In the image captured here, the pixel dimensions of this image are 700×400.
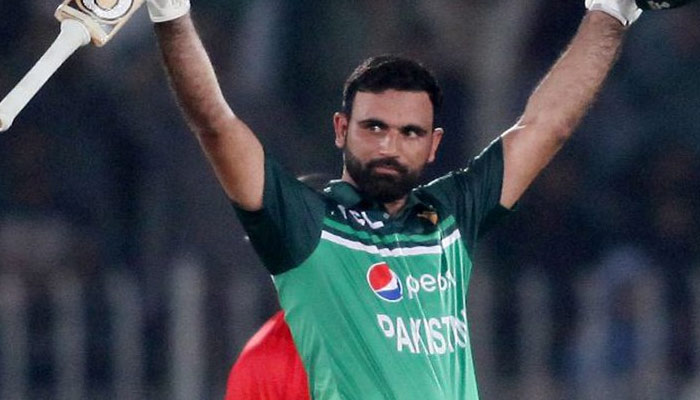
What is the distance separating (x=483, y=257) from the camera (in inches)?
334

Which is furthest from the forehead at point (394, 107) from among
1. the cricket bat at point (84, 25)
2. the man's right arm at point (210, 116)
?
the cricket bat at point (84, 25)

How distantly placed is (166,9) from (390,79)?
906mm

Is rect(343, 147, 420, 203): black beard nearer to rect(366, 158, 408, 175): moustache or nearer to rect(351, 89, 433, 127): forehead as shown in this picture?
rect(366, 158, 408, 175): moustache

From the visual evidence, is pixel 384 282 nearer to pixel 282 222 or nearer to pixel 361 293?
pixel 361 293

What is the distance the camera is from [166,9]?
4.29 meters

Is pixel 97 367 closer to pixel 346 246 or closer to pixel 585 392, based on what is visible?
pixel 585 392

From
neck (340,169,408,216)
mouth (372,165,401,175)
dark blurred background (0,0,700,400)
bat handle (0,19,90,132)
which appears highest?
bat handle (0,19,90,132)

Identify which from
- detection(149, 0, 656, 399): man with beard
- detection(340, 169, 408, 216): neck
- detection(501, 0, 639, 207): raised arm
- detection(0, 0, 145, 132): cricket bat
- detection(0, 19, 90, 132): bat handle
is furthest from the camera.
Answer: detection(501, 0, 639, 207): raised arm

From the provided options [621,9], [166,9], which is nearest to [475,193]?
[621,9]

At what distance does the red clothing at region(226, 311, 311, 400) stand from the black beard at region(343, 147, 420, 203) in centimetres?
45

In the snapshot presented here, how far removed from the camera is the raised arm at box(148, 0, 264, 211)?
4.34m

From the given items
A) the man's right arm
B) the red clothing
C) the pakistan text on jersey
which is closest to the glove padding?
the pakistan text on jersey

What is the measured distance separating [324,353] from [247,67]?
4.18 m

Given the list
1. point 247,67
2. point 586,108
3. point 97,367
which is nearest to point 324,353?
point 586,108
